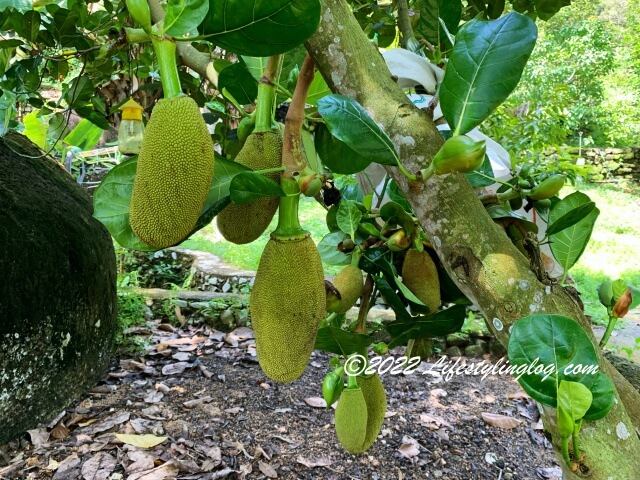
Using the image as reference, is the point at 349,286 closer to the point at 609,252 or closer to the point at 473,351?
the point at 473,351

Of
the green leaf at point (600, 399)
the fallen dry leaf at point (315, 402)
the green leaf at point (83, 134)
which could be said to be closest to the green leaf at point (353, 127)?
the green leaf at point (600, 399)

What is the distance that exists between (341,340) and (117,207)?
28 cm

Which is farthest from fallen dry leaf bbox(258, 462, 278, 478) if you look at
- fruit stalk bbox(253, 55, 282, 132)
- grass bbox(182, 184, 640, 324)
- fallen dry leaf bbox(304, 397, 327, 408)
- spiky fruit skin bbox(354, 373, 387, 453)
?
grass bbox(182, 184, 640, 324)

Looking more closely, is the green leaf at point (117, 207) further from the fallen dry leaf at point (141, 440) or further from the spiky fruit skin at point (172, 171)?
the fallen dry leaf at point (141, 440)

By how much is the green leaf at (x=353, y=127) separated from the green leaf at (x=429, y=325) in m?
0.26

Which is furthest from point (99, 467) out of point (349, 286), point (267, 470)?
point (349, 286)

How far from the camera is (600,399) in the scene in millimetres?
363

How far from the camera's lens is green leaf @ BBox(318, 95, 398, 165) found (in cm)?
40

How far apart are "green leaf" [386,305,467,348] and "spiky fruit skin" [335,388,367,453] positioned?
0.27ft

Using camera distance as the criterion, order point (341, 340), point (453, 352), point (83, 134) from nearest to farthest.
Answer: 1. point (341, 340)
2. point (83, 134)
3. point (453, 352)

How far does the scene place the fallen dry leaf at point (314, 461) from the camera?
1312 millimetres

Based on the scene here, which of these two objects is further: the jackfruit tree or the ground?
the ground

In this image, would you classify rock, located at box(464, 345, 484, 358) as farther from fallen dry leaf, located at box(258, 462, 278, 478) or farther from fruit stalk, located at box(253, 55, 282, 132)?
fruit stalk, located at box(253, 55, 282, 132)

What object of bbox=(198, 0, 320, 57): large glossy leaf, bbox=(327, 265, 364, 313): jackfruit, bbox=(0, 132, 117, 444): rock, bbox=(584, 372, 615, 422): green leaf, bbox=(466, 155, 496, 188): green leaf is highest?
bbox=(198, 0, 320, 57): large glossy leaf
